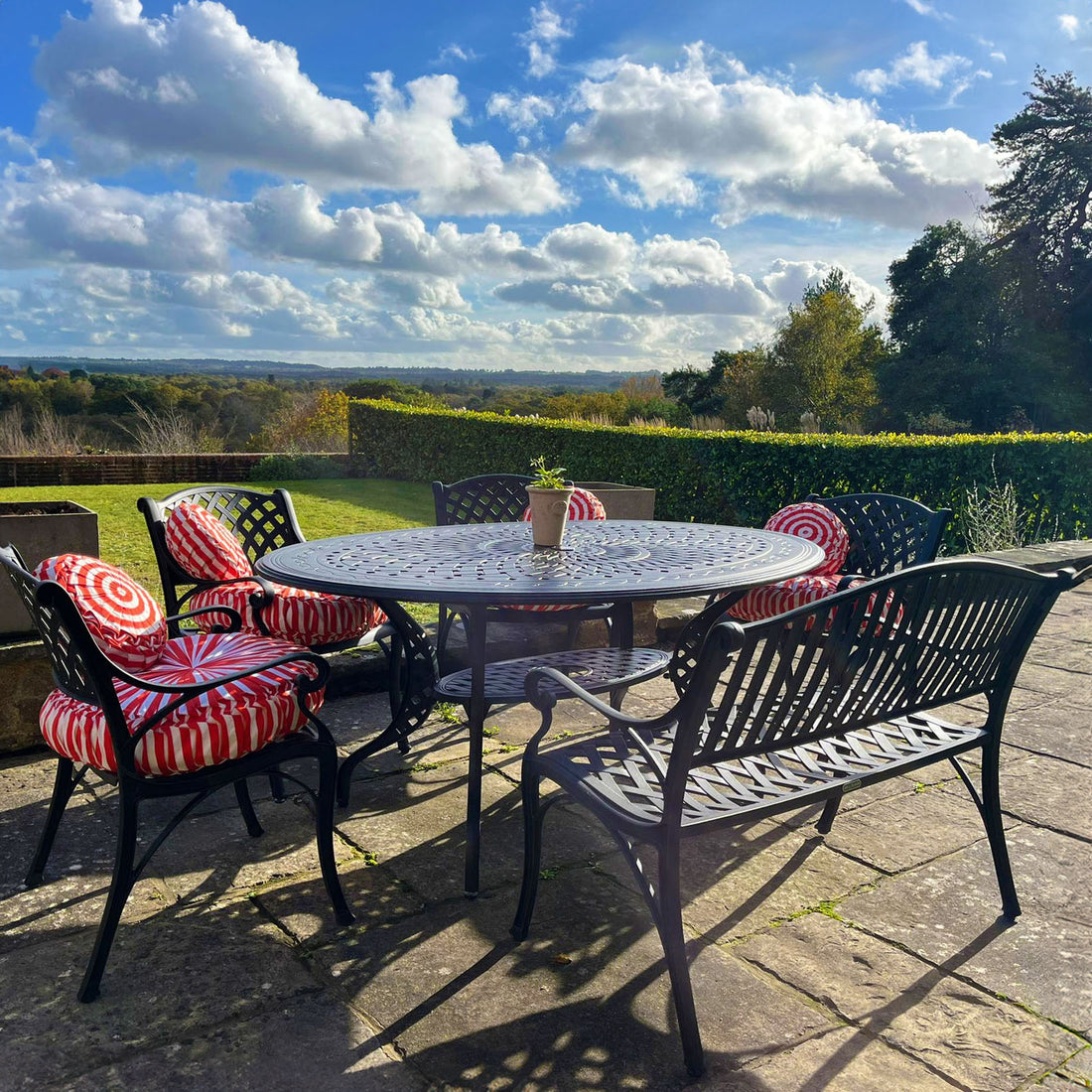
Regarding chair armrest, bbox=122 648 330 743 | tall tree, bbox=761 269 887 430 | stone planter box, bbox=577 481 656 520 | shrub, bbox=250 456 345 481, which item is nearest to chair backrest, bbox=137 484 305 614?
chair armrest, bbox=122 648 330 743

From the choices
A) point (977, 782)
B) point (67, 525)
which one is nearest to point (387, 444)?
point (67, 525)

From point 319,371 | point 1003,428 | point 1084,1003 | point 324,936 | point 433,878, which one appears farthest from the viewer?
point 319,371

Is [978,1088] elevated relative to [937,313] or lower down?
lower down

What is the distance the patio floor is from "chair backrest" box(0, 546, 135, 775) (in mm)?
528

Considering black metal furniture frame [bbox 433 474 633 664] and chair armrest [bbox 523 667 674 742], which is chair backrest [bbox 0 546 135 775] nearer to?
chair armrest [bbox 523 667 674 742]

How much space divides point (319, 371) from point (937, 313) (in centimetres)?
2530

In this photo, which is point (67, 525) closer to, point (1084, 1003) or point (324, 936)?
point (324, 936)

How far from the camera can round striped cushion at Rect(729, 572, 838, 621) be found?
13.5 feet

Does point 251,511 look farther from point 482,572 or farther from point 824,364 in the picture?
point 824,364

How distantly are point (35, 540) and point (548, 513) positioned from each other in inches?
77.6

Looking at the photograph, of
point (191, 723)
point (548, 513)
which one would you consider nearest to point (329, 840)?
point (191, 723)

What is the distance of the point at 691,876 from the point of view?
104 inches

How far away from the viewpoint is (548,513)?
3.18 meters

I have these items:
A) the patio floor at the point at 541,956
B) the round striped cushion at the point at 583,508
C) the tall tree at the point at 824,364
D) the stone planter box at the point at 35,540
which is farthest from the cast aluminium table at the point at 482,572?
the tall tree at the point at 824,364
